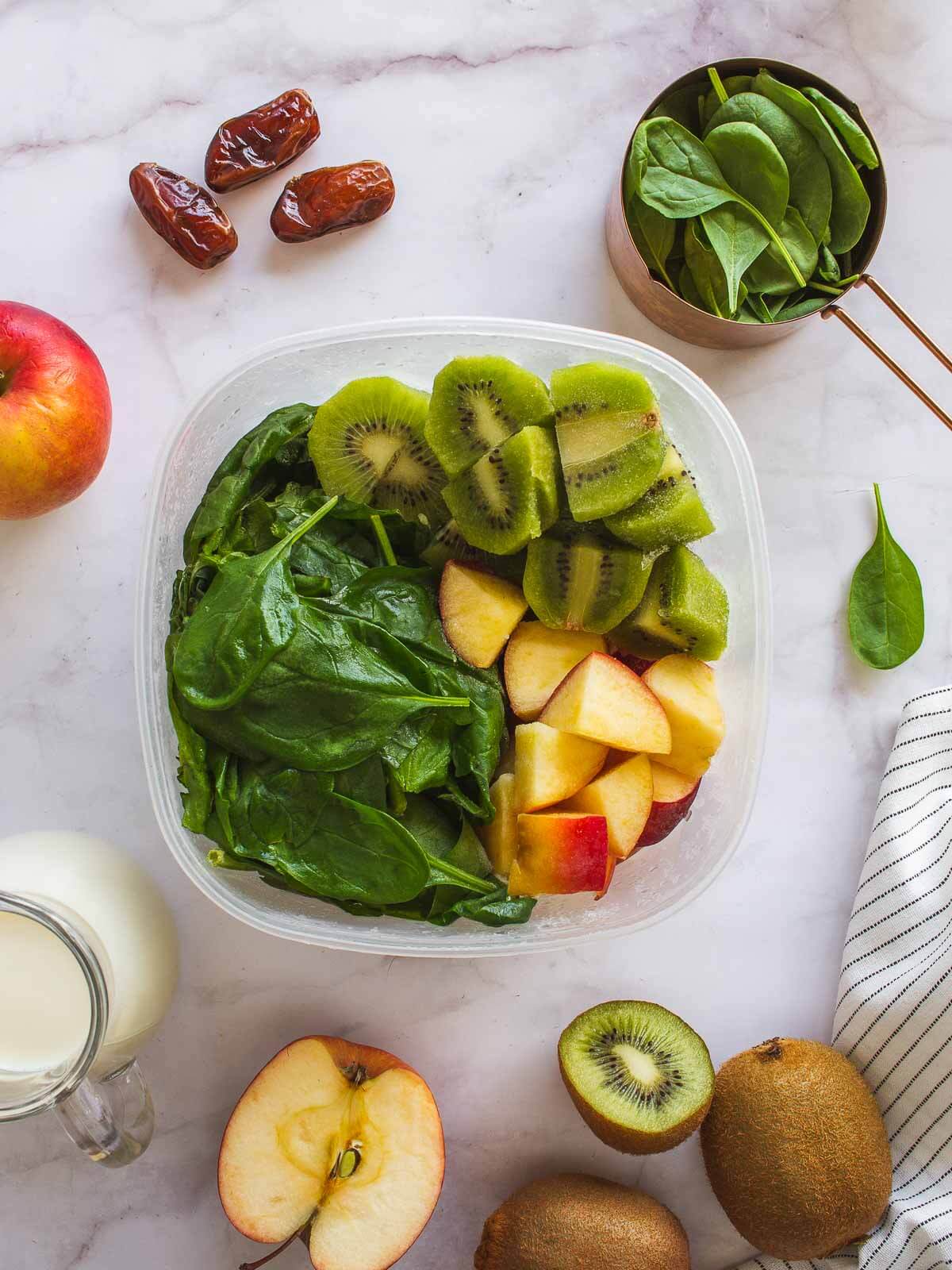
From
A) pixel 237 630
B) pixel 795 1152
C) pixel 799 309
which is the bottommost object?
pixel 795 1152

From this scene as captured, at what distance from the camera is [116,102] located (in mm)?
1219

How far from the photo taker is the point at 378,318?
122cm

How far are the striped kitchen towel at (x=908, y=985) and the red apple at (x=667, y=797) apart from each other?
0.27 metres

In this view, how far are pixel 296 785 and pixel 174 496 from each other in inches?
12.5

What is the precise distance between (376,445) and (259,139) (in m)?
0.37

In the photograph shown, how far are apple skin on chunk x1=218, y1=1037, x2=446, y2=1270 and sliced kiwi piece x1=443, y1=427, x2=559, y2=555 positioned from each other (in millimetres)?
551

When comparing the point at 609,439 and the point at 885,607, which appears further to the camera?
the point at 885,607

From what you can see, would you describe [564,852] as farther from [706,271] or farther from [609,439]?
[706,271]

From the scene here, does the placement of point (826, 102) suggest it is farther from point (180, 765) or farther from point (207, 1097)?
point (207, 1097)

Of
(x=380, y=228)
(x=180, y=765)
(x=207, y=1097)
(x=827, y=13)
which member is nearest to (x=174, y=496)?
(x=180, y=765)

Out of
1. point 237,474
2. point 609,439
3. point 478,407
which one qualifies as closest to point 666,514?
point 609,439

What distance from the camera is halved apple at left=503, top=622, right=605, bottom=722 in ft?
3.57

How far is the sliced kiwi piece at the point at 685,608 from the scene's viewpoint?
1.06 meters

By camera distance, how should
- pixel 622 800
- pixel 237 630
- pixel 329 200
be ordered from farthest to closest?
pixel 329 200
pixel 622 800
pixel 237 630
